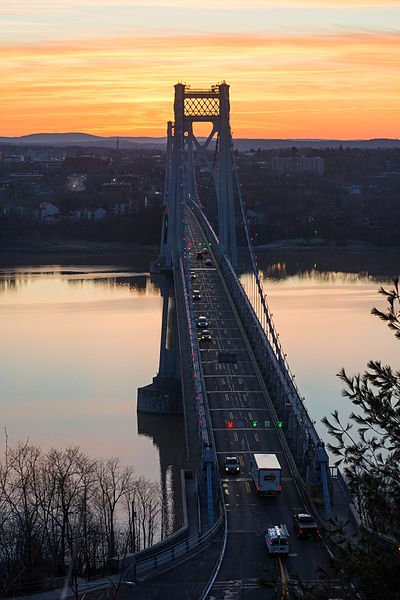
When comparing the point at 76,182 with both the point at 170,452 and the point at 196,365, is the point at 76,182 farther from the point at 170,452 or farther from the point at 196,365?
the point at 196,365

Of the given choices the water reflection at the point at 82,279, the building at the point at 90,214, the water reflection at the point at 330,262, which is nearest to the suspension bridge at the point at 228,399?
the water reflection at the point at 82,279

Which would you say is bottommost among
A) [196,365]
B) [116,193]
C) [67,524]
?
[67,524]

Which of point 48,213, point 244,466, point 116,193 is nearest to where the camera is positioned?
point 244,466

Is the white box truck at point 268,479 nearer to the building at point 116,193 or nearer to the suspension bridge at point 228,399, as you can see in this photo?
the suspension bridge at point 228,399

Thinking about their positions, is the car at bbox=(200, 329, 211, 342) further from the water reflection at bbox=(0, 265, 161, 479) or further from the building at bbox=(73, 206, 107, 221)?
the building at bbox=(73, 206, 107, 221)

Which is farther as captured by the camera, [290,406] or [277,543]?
[290,406]

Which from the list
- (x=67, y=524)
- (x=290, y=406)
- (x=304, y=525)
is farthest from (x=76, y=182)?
(x=304, y=525)

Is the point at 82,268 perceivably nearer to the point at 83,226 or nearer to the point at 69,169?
the point at 83,226
